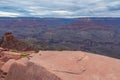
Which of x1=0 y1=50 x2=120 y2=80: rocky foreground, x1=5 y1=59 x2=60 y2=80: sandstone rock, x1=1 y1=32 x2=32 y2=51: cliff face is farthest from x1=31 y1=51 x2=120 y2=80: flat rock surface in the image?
x1=1 y1=32 x2=32 y2=51: cliff face

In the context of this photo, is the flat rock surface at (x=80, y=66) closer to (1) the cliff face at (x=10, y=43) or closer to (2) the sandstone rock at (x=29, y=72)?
(2) the sandstone rock at (x=29, y=72)

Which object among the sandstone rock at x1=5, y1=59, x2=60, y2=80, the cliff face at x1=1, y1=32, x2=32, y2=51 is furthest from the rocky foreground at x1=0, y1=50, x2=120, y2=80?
the cliff face at x1=1, y1=32, x2=32, y2=51

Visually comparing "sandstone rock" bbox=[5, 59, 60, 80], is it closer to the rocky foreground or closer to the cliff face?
the rocky foreground

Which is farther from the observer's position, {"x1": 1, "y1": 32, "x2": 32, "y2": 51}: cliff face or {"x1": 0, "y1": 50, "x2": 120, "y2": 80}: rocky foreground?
{"x1": 1, "y1": 32, "x2": 32, "y2": 51}: cliff face

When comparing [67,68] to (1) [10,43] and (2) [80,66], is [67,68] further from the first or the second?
(1) [10,43]

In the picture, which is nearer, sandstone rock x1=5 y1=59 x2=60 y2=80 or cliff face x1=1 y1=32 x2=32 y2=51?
sandstone rock x1=5 y1=59 x2=60 y2=80

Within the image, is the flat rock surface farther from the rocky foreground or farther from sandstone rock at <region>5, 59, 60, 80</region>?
sandstone rock at <region>5, 59, 60, 80</region>

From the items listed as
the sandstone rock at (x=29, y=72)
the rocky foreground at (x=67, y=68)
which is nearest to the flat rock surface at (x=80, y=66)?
the rocky foreground at (x=67, y=68)

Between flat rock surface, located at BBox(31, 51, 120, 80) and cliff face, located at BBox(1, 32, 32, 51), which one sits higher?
flat rock surface, located at BBox(31, 51, 120, 80)

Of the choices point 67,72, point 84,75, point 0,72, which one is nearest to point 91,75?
point 84,75

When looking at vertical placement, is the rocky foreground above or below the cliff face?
above

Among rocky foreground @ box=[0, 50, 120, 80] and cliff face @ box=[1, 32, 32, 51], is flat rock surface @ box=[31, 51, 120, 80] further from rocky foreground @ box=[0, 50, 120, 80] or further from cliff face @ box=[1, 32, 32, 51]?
cliff face @ box=[1, 32, 32, 51]
